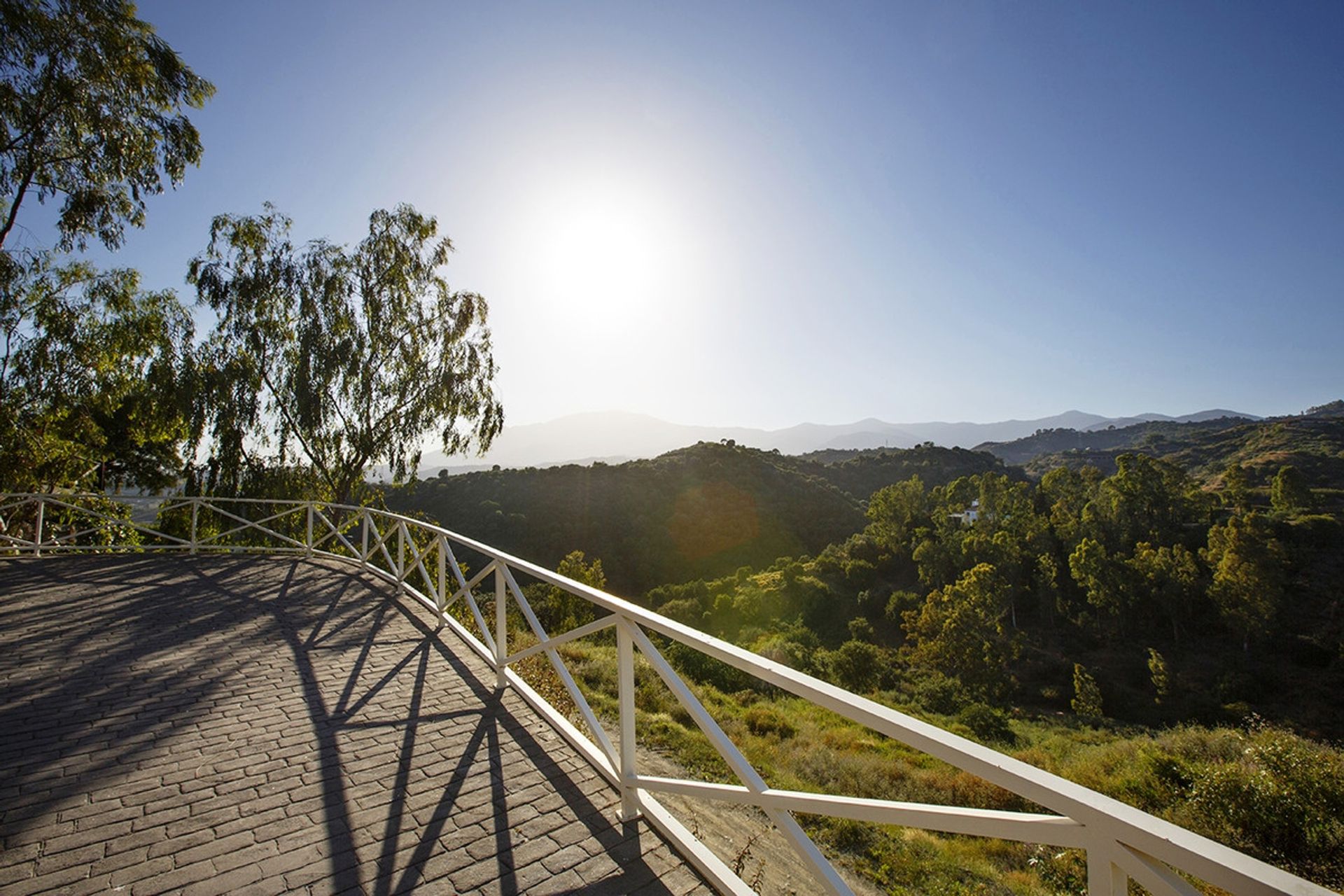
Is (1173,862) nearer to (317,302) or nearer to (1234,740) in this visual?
(317,302)

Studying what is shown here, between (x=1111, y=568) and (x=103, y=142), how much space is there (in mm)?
46710

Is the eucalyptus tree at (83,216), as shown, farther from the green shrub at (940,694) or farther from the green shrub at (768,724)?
the green shrub at (940,694)

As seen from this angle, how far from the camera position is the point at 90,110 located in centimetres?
912

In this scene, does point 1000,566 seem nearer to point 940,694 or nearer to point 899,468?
point 940,694

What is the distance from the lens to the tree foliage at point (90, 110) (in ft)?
27.9

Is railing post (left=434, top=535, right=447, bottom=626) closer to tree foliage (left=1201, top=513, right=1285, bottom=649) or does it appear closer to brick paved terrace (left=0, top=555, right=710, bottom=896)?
brick paved terrace (left=0, top=555, right=710, bottom=896)

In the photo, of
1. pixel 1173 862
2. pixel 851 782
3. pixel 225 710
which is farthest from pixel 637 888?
pixel 851 782

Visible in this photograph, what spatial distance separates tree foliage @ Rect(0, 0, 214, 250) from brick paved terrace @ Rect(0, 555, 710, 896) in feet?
26.3

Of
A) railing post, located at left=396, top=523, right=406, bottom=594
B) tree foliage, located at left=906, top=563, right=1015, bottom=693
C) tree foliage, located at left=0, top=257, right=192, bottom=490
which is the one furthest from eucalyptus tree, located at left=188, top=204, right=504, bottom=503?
tree foliage, located at left=906, top=563, right=1015, bottom=693

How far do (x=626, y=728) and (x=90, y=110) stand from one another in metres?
13.0

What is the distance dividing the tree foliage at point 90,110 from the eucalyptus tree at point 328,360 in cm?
215

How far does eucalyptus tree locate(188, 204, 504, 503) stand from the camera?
1200cm

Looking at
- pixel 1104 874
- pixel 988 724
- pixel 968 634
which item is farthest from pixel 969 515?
pixel 1104 874

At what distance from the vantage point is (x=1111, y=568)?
35.2 meters
